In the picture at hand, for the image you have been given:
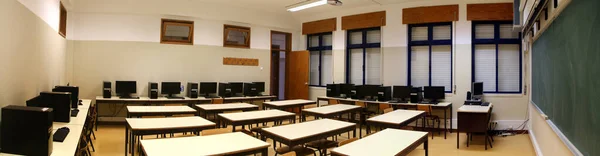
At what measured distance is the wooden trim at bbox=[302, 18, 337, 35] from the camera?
848 centimetres

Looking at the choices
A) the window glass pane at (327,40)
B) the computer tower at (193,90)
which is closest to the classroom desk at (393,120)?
the window glass pane at (327,40)

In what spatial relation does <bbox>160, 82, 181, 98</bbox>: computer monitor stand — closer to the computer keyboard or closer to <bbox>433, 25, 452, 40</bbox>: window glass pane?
the computer keyboard

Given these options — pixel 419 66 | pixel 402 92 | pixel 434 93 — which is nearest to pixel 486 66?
pixel 434 93

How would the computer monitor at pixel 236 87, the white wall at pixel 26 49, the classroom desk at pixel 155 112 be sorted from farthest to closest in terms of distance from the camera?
the computer monitor at pixel 236 87
the classroom desk at pixel 155 112
the white wall at pixel 26 49

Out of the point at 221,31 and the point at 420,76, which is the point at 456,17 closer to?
the point at 420,76

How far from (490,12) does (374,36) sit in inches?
100

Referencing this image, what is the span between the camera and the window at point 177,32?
7426 millimetres

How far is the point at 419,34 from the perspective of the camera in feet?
23.9

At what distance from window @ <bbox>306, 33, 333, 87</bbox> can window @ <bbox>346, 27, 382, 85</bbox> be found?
0.61 metres

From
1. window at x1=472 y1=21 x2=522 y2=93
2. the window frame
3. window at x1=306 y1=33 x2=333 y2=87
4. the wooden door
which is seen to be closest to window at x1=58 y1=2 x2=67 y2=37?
the window frame

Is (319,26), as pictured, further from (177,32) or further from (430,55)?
(177,32)

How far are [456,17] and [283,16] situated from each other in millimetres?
4598

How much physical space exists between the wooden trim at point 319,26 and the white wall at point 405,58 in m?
0.13

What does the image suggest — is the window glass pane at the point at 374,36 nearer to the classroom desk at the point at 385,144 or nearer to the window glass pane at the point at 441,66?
the window glass pane at the point at 441,66
